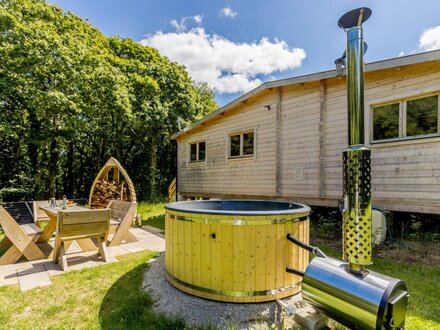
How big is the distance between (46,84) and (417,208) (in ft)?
43.9

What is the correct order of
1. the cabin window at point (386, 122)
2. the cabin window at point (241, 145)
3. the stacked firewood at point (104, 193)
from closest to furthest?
the cabin window at point (386, 122) < the cabin window at point (241, 145) < the stacked firewood at point (104, 193)

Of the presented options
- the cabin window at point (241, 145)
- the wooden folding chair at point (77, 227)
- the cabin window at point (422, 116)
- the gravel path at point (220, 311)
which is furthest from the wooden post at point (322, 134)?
the wooden folding chair at point (77, 227)

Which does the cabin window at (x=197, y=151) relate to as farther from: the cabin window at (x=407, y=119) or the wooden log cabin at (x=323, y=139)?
the cabin window at (x=407, y=119)

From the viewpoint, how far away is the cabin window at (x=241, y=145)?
916 centimetres

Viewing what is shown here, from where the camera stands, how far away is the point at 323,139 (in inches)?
274

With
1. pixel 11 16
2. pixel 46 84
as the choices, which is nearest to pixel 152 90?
pixel 46 84

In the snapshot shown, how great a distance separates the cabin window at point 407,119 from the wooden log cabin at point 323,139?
0.02 metres

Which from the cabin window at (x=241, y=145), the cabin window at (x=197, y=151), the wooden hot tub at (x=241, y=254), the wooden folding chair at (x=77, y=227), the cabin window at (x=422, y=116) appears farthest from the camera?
the cabin window at (x=197, y=151)

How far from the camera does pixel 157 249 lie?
220 inches

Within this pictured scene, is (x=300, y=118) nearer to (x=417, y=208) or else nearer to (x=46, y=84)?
(x=417, y=208)

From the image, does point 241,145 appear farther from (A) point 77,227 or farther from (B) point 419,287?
(B) point 419,287

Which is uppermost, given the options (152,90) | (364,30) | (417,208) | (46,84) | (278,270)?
(152,90)

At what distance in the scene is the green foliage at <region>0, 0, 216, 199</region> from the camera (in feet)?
33.0

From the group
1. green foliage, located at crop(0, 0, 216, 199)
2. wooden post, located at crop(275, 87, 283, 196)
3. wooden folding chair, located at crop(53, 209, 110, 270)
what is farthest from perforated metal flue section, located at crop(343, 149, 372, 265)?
green foliage, located at crop(0, 0, 216, 199)
